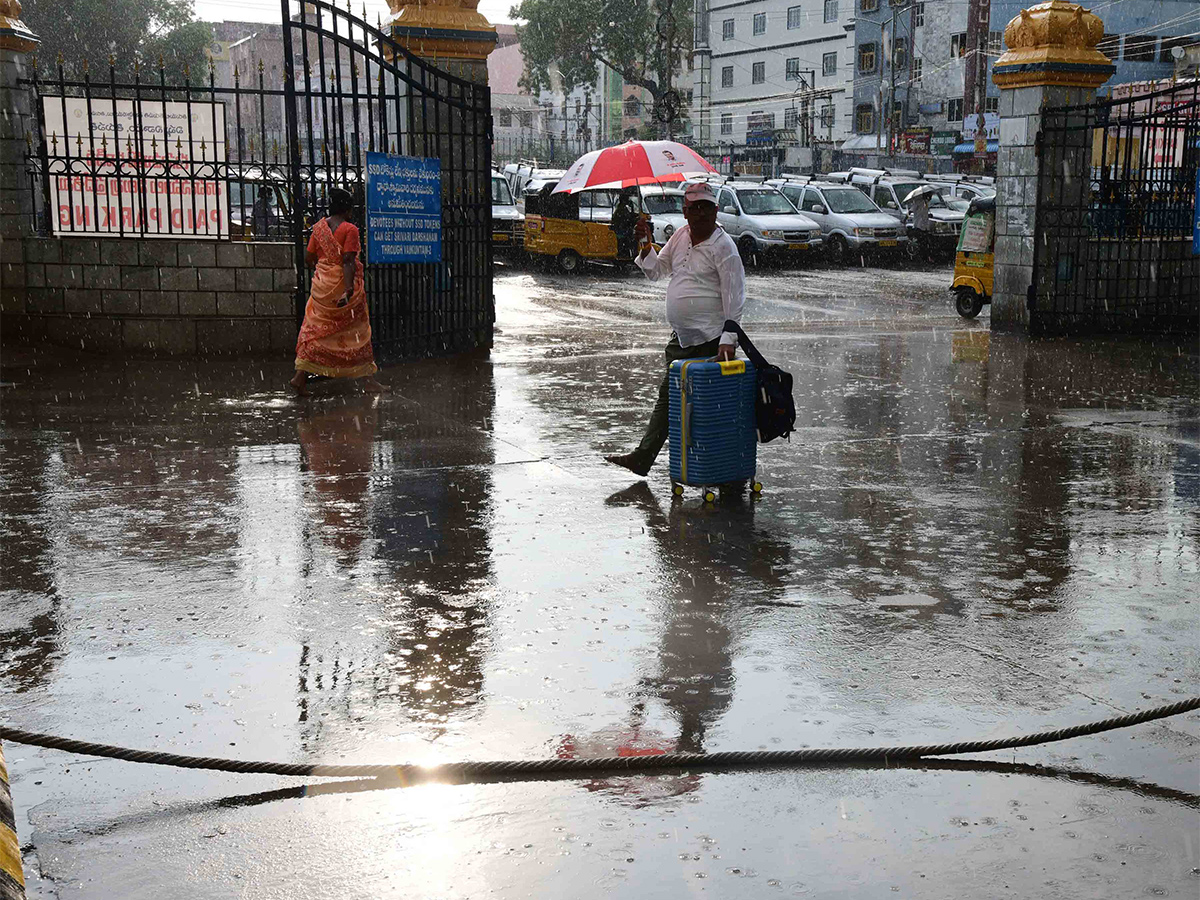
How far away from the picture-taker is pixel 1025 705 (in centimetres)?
424

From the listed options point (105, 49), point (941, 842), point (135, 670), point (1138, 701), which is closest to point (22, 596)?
point (135, 670)

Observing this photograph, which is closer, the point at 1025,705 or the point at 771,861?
the point at 771,861

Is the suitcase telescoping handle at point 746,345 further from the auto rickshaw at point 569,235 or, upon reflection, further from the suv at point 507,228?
the suv at point 507,228

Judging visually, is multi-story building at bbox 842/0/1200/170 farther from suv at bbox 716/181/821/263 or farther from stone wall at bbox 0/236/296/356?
stone wall at bbox 0/236/296/356

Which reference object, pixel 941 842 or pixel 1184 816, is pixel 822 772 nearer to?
pixel 941 842

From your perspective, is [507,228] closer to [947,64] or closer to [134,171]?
[134,171]

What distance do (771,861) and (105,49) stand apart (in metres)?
58.0

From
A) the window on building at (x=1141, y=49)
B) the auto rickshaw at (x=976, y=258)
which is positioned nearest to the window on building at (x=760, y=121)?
the window on building at (x=1141, y=49)

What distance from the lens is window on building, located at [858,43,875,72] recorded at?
208 feet

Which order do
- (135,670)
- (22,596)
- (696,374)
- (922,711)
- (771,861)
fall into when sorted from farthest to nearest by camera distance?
1. (696,374)
2. (22,596)
3. (135,670)
4. (922,711)
5. (771,861)

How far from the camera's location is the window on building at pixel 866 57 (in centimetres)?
6338

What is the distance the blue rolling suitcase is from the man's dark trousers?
28 cm

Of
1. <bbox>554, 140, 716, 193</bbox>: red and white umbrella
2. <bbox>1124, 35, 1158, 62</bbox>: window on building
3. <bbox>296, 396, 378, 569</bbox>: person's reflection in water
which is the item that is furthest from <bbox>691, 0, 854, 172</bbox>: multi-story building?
<bbox>296, 396, 378, 569</bbox>: person's reflection in water

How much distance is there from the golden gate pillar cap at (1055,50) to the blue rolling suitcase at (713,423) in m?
8.74
